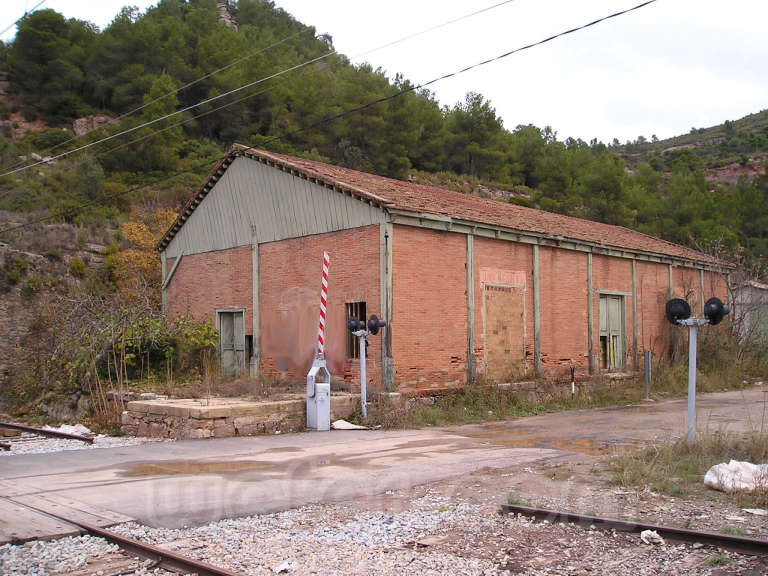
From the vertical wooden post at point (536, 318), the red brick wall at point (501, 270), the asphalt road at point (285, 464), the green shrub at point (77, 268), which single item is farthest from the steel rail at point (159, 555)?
the green shrub at point (77, 268)

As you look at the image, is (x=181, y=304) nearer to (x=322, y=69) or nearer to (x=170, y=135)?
(x=170, y=135)

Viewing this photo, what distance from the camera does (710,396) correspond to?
20266 millimetres

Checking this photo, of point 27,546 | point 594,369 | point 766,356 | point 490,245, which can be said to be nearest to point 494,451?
point 27,546

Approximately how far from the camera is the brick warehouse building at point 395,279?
1602cm

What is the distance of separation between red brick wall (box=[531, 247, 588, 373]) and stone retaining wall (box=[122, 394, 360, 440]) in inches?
294

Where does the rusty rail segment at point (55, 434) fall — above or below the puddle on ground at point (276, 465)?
below

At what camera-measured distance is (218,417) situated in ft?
41.9

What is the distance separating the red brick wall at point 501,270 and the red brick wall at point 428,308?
1.83ft

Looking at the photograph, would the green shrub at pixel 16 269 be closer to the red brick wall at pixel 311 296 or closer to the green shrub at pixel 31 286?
the green shrub at pixel 31 286

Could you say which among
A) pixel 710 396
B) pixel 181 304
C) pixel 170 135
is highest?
pixel 170 135

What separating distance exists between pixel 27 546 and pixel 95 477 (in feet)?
10.4

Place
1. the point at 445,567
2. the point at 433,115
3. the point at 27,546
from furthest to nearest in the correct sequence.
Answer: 1. the point at 433,115
2. the point at 27,546
3. the point at 445,567

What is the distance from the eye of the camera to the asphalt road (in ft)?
24.5

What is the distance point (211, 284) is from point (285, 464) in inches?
487
